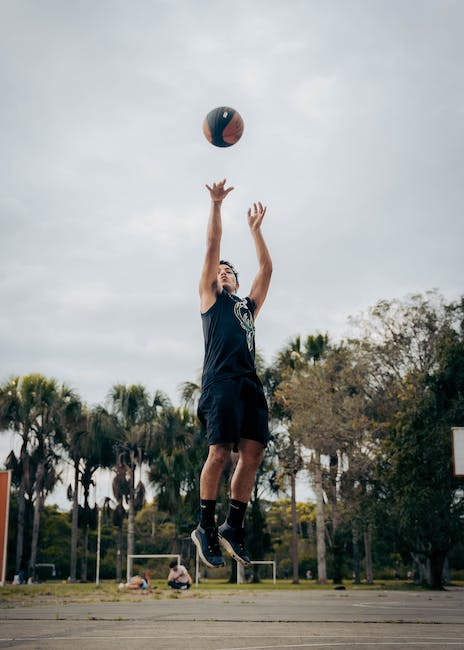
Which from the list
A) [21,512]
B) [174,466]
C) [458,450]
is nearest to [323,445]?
[174,466]

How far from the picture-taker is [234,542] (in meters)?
5.07

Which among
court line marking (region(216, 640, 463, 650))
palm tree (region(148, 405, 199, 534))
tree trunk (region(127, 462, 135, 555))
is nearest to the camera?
court line marking (region(216, 640, 463, 650))

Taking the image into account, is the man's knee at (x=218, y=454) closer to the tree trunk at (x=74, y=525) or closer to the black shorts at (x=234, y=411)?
the black shorts at (x=234, y=411)

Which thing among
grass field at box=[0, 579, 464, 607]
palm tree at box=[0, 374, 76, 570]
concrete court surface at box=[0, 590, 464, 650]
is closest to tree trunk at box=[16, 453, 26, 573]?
palm tree at box=[0, 374, 76, 570]

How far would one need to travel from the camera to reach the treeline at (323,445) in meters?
28.3

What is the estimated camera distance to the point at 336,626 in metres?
8.59

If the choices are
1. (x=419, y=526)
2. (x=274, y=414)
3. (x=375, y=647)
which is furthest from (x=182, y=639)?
(x=274, y=414)

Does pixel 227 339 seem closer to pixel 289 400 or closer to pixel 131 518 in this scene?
pixel 289 400

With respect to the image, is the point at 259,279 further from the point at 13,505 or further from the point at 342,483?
the point at 13,505

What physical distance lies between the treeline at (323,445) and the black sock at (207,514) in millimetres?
24201

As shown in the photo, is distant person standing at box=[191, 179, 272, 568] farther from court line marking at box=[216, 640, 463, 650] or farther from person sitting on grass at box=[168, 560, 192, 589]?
person sitting on grass at box=[168, 560, 192, 589]

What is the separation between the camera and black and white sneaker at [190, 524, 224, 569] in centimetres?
490

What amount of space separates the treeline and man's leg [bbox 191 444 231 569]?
2422 cm

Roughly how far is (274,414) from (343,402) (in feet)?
23.5
